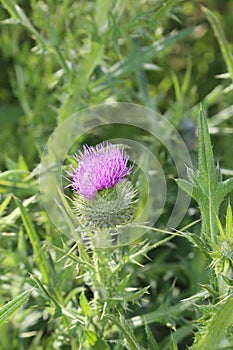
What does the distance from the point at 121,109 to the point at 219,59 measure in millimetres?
912

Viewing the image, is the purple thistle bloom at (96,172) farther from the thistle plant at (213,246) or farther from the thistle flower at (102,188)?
the thistle plant at (213,246)

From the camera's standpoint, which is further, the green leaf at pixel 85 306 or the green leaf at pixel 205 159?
the green leaf at pixel 85 306

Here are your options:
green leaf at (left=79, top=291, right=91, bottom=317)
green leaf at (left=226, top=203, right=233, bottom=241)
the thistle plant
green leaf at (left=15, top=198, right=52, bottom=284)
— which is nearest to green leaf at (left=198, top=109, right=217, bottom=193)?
the thistle plant

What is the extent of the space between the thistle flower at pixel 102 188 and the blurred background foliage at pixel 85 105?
5.9 inches

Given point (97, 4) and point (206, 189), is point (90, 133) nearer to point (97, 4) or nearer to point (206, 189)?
point (97, 4)

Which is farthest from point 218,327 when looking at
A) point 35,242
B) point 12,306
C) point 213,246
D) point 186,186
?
point 35,242

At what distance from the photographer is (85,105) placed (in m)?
2.25

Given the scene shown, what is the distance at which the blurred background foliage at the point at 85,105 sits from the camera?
197cm

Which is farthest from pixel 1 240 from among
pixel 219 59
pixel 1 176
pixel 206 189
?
pixel 219 59

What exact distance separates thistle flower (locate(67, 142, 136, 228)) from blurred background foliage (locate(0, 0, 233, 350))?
5.9 inches

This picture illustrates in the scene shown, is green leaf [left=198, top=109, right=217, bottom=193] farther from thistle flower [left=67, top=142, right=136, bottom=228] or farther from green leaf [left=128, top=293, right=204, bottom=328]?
green leaf [left=128, top=293, right=204, bottom=328]

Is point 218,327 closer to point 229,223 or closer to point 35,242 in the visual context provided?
point 229,223

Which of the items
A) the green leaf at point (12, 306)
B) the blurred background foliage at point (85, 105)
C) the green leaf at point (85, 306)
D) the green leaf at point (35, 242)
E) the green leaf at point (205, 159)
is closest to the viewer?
the green leaf at point (12, 306)

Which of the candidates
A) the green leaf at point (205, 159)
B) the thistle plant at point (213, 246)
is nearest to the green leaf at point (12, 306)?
the thistle plant at point (213, 246)
